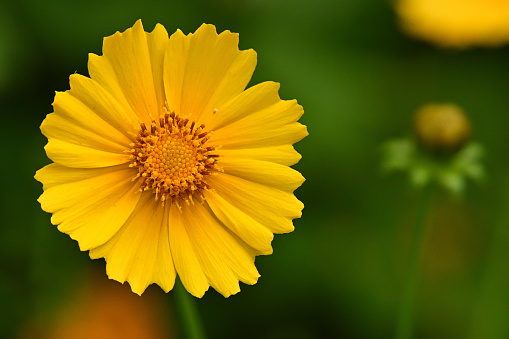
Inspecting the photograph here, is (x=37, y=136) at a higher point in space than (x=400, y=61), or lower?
lower

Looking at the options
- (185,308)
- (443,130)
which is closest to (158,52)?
(185,308)

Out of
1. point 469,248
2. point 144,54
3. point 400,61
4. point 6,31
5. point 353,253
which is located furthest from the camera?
point 400,61

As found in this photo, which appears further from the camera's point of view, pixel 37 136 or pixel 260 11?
pixel 260 11

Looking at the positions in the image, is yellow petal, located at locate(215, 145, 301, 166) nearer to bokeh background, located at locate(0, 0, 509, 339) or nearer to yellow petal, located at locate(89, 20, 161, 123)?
yellow petal, located at locate(89, 20, 161, 123)

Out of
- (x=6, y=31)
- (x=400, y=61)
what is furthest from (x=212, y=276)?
(x=400, y=61)

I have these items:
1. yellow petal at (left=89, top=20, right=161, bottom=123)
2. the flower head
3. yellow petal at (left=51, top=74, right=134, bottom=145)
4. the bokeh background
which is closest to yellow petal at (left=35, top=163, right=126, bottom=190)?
yellow petal at (left=51, top=74, right=134, bottom=145)

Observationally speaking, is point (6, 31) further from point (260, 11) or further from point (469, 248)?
point (469, 248)

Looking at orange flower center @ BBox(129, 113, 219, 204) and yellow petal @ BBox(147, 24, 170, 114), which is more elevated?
Result: yellow petal @ BBox(147, 24, 170, 114)
